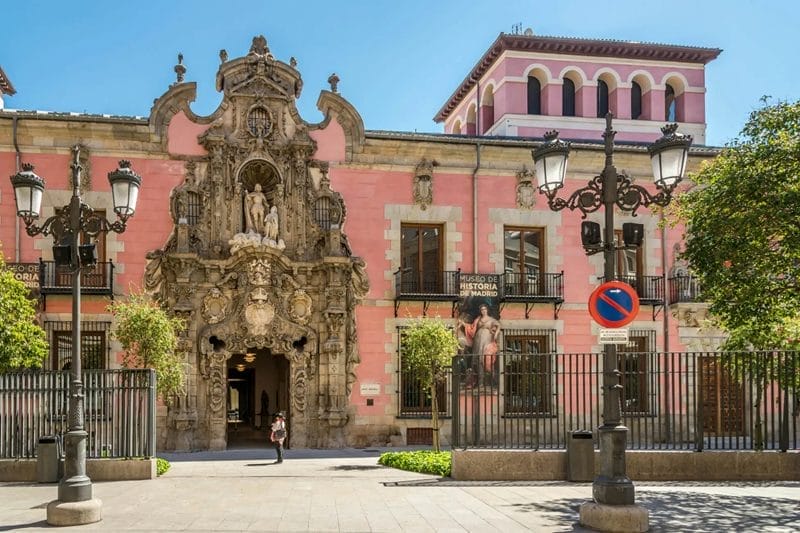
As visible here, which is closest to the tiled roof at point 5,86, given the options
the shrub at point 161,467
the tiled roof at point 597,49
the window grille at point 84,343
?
the window grille at point 84,343

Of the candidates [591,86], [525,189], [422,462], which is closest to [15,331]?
[422,462]

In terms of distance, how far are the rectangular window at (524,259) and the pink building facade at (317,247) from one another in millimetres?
43

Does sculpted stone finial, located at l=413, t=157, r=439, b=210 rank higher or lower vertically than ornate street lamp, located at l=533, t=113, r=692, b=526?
higher

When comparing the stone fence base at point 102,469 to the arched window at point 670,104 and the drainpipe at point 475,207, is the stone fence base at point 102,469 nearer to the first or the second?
the drainpipe at point 475,207

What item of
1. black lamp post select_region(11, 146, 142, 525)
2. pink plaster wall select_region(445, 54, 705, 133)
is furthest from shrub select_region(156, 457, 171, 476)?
pink plaster wall select_region(445, 54, 705, 133)

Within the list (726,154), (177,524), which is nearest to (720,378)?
(726,154)

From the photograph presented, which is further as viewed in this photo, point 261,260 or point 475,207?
point 475,207

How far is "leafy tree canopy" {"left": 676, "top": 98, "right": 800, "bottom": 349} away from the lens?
1332 cm

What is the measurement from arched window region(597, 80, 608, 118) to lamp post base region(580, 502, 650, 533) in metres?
27.1

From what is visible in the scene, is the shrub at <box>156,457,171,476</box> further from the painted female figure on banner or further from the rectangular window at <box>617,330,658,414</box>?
the painted female figure on banner

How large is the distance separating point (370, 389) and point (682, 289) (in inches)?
369

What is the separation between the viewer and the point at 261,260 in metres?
22.7

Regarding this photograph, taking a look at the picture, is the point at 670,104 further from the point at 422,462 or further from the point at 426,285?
the point at 422,462

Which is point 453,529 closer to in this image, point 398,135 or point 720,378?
point 720,378
